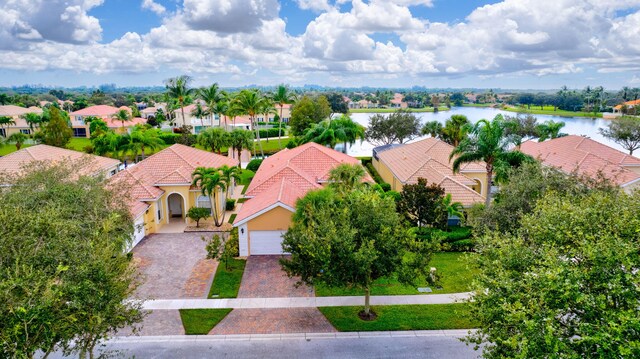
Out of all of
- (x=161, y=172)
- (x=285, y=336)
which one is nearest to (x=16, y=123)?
(x=161, y=172)

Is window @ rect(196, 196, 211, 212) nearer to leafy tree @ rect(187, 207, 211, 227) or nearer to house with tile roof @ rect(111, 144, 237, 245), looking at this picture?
house with tile roof @ rect(111, 144, 237, 245)

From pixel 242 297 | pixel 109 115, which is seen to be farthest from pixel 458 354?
pixel 109 115

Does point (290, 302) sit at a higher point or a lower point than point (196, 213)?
lower

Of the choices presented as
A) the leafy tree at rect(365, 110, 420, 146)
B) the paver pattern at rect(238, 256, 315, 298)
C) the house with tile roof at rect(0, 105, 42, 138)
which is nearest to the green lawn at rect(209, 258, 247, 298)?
the paver pattern at rect(238, 256, 315, 298)

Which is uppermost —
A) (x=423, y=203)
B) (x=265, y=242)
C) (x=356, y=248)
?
(x=356, y=248)

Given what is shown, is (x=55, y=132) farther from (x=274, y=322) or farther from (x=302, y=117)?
(x=274, y=322)

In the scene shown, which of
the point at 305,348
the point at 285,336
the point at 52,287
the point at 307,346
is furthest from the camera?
the point at 285,336

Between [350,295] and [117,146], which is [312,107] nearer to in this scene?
[117,146]
